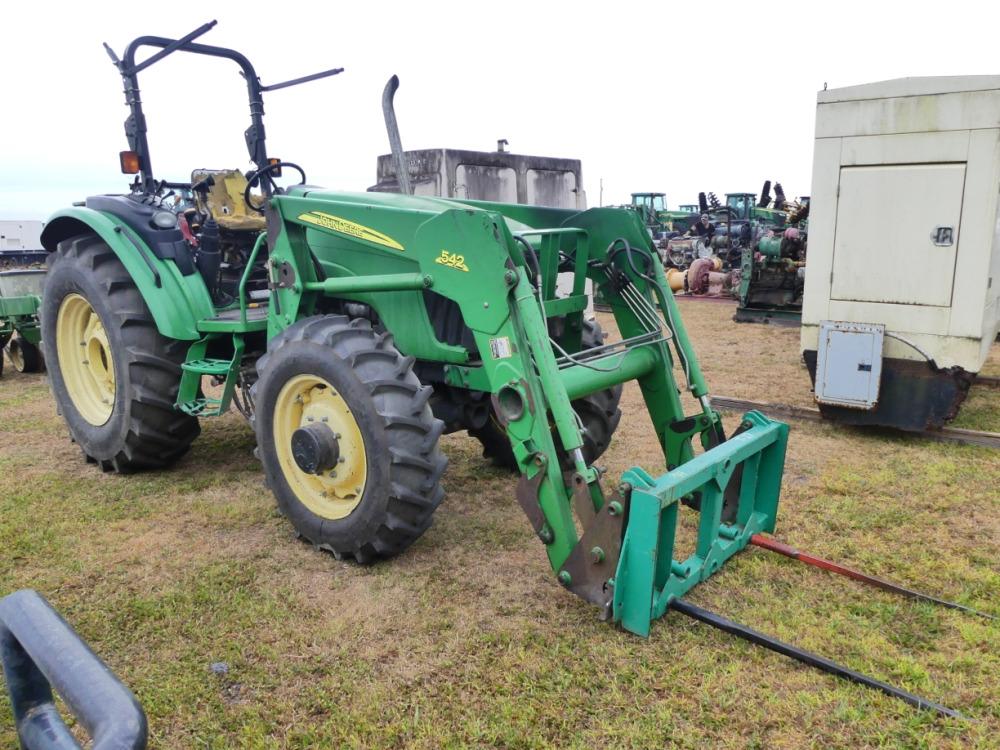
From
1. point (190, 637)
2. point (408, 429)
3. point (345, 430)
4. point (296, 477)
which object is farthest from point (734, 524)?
point (190, 637)

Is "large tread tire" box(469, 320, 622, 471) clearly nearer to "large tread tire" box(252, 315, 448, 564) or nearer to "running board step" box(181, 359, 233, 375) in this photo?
"large tread tire" box(252, 315, 448, 564)

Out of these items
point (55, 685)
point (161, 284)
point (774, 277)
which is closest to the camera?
point (55, 685)

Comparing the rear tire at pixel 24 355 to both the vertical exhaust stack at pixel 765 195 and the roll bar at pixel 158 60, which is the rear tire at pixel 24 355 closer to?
the roll bar at pixel 158 60

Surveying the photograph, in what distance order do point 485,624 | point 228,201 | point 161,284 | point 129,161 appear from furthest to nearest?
1. point 228,201
2. point 129,161
3. point 161,284
4. point 485,624

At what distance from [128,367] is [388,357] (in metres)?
1.83

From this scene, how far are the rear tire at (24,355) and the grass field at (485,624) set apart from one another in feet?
12.3

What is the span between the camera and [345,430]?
127 inches

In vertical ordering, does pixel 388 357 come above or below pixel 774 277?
above

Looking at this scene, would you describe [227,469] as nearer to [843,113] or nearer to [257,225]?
[257,225]

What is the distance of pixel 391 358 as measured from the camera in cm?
311

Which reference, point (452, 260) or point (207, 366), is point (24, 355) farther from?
point (452, 260)

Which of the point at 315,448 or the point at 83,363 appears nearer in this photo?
the point at 315,448

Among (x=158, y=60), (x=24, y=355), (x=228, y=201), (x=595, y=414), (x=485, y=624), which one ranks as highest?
(x=158, y=60)

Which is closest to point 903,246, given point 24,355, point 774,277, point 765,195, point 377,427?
point 377,427
